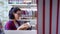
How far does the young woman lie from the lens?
5.23 feet

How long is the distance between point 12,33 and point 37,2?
0.55 metres

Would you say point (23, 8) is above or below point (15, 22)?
above

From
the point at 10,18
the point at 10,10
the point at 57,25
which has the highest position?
the point at 10,10

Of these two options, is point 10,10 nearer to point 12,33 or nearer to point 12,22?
point 12,22

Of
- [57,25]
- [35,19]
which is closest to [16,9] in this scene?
[35,19]

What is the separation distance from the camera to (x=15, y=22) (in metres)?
1.61

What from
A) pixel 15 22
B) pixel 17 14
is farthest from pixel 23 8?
pixel 15 22

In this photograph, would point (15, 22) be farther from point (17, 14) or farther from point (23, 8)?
point (23, 8)

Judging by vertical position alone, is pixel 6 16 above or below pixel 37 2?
below

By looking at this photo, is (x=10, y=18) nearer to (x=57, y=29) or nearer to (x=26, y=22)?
(x=26, y=22)

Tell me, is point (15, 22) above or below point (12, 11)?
below

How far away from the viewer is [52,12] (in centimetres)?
157

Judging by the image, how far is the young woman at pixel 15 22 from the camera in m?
1.59

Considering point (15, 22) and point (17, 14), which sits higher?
point (17, 14)
